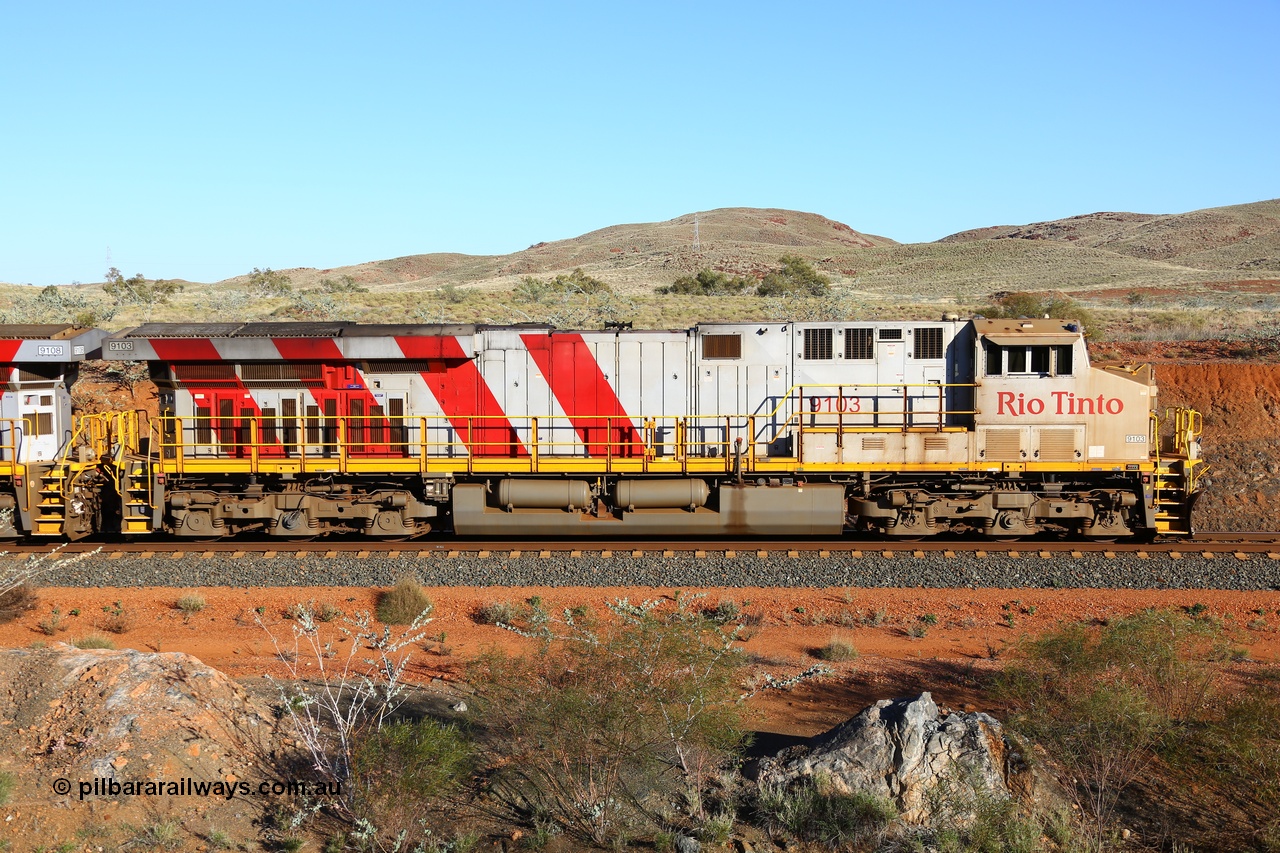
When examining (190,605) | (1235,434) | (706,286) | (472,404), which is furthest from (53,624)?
(706,286)

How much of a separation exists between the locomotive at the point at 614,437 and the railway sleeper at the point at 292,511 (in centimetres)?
4

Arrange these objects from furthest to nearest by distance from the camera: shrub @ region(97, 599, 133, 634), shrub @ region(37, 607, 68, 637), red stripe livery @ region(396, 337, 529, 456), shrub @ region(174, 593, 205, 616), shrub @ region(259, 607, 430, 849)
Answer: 1. red stripe livery @ region(396, 337, 529, 456)
2. shrub @ region(174, 593, 205, 616)
3. shrub @ region(97, 599, 133, 634)
4. shrub @ region(37, 607, 68, 637)
5. shrub @ region(259, 607, 430, 849)

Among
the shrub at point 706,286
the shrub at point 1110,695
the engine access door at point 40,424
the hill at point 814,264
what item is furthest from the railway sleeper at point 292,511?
the shrub at point 706,286

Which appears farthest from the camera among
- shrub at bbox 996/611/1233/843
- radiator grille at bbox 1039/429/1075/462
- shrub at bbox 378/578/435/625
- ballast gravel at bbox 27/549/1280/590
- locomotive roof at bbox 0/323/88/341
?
locomotive roof at bbox 0/323/88/341

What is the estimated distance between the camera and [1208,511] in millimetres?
20359

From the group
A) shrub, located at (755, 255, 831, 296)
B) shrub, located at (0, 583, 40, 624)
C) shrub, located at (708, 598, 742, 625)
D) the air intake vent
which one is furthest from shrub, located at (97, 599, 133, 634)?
shrub, located at (755, 255, 831, 296)

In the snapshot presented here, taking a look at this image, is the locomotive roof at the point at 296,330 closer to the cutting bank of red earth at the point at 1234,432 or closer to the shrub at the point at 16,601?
the shrub at the point at 16,601

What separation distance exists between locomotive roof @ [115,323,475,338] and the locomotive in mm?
63

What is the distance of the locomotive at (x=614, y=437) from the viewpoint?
50.6 ft

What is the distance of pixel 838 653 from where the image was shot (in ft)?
36.9

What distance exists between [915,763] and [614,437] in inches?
382

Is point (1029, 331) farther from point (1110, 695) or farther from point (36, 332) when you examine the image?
point (36, 332)

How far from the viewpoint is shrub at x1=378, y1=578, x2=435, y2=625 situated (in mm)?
12656

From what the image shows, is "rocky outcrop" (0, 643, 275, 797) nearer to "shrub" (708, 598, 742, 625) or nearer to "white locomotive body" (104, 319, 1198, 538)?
"shrub" (708, 598, 742, 625)
